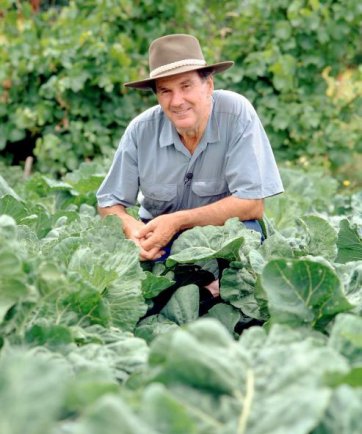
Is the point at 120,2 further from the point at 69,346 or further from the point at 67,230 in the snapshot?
the point at 69,346

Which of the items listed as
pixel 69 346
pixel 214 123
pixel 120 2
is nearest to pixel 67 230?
pixel 214 123

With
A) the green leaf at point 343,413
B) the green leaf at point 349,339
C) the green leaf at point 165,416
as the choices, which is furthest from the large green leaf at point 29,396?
the green leaf at point 349,339

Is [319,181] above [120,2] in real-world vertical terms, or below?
below

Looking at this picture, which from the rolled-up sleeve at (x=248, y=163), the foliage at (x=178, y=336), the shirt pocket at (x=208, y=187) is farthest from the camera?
the shirt pocket at (x=208, y=187)

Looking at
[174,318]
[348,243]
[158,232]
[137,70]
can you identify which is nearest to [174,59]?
[158,232]

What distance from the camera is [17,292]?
2.06 meters

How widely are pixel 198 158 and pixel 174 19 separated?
199 inches

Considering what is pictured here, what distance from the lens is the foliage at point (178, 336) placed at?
1.42 metres

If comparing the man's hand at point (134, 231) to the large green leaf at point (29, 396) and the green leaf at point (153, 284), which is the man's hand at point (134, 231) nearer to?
the green leaf at point (153, 284)

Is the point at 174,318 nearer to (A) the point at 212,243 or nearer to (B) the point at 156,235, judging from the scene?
(A) the point at 212,243

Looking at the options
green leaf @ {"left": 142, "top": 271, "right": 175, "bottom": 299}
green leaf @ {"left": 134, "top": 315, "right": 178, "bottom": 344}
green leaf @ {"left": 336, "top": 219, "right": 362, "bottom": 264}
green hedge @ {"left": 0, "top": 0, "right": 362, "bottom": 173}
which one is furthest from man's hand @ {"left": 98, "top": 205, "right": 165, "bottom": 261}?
green hedge @ {"left": 0, "top": 0, "right": 362, "bottom": 173}

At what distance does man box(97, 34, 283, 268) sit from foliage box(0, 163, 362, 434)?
34 cm

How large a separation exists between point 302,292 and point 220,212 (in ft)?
5.26

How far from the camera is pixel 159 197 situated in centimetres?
411
